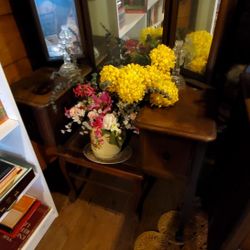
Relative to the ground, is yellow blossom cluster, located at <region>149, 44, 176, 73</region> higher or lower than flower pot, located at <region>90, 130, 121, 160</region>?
higher

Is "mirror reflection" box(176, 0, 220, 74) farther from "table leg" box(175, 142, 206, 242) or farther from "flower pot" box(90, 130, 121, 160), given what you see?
"flower pot" box(90, 130, 121, 160)

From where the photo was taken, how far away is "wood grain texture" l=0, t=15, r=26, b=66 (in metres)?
1.12

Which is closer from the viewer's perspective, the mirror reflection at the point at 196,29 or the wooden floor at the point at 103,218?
the mirror reflection at the point at 196,29

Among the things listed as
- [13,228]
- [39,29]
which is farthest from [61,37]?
[13,228]

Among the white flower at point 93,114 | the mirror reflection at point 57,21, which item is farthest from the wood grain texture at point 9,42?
the white flower at point 93,114

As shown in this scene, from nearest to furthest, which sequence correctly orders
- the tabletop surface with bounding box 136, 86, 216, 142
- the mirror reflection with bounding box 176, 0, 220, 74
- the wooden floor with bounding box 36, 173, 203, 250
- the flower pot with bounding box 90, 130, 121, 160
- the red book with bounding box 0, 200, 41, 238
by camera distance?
the tabletop surface with bounding box 136, 86, 216, 142 → the mirror reflection with bounding box 176, 0, 220, 74 → the flower pot with bounding box 90, 130, 121, 160 → the red book with bounding box 0, 200, 41, 238 → the wooden floor with bounding box 36, 173, 203, 250

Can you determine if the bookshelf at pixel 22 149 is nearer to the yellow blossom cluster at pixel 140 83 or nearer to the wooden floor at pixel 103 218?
the wooden floor at pixel 103 218

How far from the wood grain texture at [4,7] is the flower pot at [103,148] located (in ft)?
2.42

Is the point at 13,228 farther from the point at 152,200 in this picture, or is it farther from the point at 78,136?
the point at 152,200

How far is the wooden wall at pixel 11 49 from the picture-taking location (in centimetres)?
111

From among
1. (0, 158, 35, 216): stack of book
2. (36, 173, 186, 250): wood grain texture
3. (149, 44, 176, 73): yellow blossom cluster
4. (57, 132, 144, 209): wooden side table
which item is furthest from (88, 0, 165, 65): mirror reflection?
(36, 173, 186, 250): wood grain texture

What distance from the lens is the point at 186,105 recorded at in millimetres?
922

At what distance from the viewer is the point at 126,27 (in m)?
1.14

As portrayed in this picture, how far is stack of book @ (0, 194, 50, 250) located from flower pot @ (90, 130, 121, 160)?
524 millimetres
